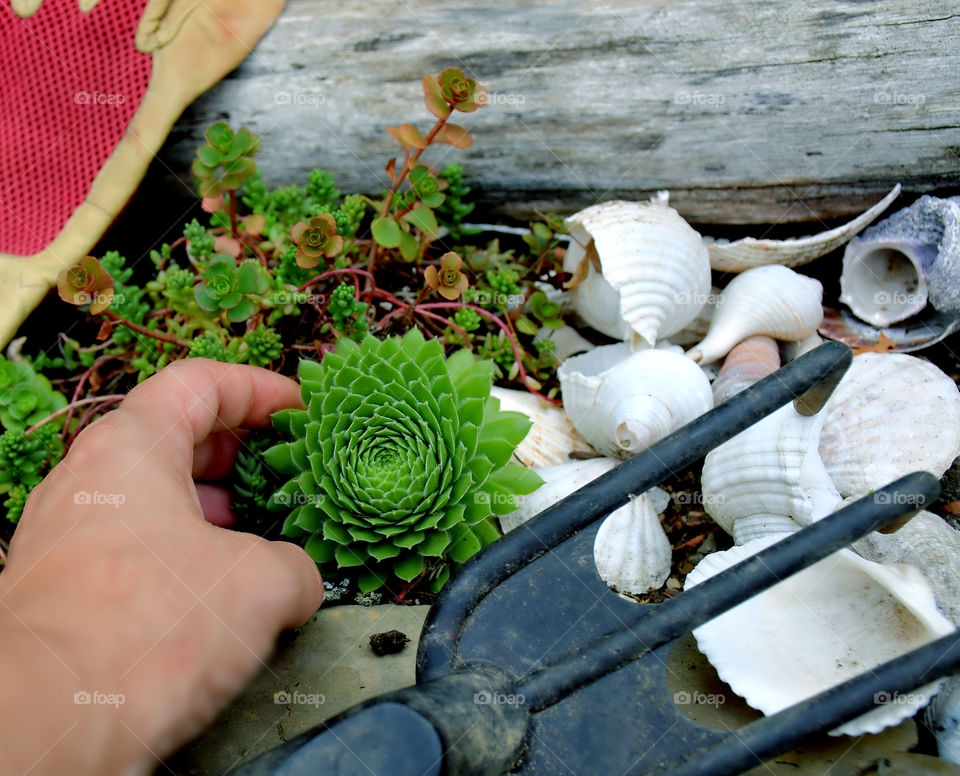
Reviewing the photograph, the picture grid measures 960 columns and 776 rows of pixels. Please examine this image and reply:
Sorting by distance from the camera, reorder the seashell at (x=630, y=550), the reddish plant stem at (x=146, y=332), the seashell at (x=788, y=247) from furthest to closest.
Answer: the seashell at (x=788, y=247) < the reddish plant stem at (x=146, y=332) < the seashell at (x=630, y=550)

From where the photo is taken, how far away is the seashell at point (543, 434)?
2.01 m

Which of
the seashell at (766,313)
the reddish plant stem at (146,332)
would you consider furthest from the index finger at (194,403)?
the seashell at (766,313)

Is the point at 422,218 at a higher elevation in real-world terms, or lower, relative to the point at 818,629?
higher

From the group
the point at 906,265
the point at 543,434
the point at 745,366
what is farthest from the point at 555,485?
the point at 906,265

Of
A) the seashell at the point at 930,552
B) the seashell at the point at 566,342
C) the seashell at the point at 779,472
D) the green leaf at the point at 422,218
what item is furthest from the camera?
the seashell at the point at 566,342

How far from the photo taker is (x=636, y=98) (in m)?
2.15

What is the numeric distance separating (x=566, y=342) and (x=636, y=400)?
57cm

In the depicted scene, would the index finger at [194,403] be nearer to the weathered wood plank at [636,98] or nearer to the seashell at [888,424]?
the weathered wood plank at [636,98]

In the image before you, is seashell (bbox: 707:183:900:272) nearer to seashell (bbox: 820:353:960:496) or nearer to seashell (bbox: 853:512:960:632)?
seashell (bbox: 820:353:960:496)

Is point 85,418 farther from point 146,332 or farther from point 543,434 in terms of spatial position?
point 543,434

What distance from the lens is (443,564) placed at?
1.78 m

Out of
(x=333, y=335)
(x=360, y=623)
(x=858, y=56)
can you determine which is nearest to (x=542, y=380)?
(x=333, y=335)

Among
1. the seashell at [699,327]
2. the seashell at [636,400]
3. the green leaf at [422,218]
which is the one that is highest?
the green leaf at [422,218]

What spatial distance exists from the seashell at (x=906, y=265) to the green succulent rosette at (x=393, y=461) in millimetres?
1173
